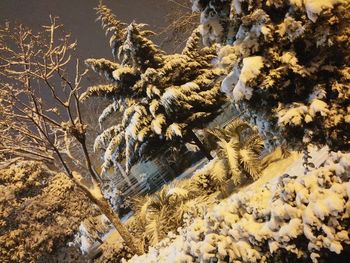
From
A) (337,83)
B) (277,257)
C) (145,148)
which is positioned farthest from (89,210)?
(337,83)

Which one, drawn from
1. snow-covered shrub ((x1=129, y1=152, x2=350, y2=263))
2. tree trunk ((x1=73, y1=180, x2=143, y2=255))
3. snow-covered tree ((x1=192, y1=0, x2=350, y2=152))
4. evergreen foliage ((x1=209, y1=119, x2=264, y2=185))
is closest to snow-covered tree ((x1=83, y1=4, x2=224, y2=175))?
evergreen foliage ((x1=209, y1=119, x2=264, y2=185))

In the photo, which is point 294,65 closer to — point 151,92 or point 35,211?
point 151,92

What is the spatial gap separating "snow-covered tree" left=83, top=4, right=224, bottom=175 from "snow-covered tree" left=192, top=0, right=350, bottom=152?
867 cm

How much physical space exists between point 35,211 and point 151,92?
19.8 feet

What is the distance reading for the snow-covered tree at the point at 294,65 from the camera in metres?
4.47

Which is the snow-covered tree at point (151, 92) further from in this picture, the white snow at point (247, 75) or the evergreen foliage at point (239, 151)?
the white snow at point (247, 75)

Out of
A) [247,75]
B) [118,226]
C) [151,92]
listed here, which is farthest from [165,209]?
[247,75]

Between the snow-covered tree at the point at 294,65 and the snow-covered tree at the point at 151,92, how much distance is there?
8672mm

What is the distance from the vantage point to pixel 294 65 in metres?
4.58

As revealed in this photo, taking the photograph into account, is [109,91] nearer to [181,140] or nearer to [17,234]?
[181,140]

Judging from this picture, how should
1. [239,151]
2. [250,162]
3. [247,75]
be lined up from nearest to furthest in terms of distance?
[247,75], [250,162], [239,151]

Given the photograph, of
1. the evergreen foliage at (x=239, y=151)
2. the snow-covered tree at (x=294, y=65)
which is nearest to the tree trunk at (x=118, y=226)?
the evergreen foliage at (x=239, y=151)

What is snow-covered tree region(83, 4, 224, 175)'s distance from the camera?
1387cm

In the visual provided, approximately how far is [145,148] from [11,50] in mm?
6547
